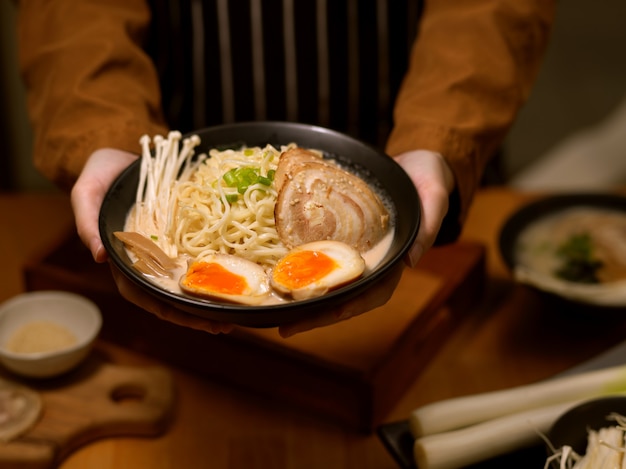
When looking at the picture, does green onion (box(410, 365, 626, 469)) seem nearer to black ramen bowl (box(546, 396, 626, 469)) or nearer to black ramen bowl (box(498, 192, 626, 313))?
black ramen bowl (box(546, 396, 626, 469))

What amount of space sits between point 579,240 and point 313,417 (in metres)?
1.04

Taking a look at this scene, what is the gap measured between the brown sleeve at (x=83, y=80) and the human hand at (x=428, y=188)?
26.2 inches

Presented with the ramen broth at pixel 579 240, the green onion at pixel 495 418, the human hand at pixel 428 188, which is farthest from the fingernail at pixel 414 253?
the ramen broth at pixel 579 240

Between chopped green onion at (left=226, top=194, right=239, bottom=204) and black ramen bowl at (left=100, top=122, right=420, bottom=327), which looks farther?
chopped green onion at (left=226, top=194, right=239, bottom=204)

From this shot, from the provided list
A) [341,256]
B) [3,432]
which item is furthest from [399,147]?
[3,432]

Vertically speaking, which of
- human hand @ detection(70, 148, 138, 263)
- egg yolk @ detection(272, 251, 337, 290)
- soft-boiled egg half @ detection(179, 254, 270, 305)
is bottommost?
human hand @ detection(70, 148, 138, 263)

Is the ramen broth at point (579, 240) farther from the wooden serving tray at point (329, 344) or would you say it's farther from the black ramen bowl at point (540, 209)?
the wooden serving tray at point (329, 344)

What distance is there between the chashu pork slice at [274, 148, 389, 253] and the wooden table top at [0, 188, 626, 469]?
0.65 metres

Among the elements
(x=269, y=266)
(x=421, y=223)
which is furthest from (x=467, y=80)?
(x=269, y=266)

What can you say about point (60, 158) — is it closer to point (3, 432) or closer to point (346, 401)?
point (3, 432)

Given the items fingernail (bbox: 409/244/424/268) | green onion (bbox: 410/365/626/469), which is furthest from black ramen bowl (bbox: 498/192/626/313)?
fingernail (bbox: 409/244/424/268)

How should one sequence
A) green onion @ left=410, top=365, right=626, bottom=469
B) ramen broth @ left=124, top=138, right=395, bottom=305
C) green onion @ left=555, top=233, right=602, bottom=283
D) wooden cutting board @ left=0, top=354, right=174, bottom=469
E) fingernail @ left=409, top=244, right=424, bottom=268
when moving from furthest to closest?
1. green onion @ left=555, top=233, right=602, bottom=283
2. wooden cutting board @ left=0, top=354, right=174, bottom=469
3. green onion @ left=410, top=365, right=626, bottom=469
4. fingernail @ left=409, top=244, right=424, bottom=268
5. ramen broth @ left=124, top=138, right=395, bottom=305

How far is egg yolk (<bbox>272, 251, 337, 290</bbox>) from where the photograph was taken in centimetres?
139

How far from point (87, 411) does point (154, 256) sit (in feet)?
2.24
